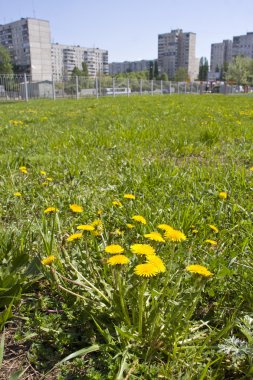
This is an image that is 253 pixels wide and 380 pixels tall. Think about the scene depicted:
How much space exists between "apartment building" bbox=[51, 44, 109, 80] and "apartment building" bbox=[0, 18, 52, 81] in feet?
85.9

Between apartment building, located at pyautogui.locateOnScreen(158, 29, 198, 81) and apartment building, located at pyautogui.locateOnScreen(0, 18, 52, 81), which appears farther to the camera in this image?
apartment building, located at pyautogui.locateOnScreen(158, 29, 198, 81)

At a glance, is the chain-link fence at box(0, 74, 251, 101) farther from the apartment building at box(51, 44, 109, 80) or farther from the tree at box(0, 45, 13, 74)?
the apartment building at box(51, 44, 109, 80)

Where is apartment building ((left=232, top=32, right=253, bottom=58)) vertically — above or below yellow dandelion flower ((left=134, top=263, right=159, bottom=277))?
above

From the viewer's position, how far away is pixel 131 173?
3035 mm

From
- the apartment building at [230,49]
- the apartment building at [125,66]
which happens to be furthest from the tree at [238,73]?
the apartment building at [125,66]

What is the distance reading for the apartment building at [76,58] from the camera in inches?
5344

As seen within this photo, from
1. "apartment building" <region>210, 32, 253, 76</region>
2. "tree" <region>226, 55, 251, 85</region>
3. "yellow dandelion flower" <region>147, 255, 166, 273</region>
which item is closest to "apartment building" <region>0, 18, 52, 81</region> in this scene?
"tree" <region>226, 55, 251, 85</region>

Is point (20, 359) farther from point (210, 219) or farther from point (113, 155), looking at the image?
point (113, 155)

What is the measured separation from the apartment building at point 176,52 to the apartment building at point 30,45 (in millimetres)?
51826

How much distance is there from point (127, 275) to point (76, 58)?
15410 cm

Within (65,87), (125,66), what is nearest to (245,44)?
(125,66)

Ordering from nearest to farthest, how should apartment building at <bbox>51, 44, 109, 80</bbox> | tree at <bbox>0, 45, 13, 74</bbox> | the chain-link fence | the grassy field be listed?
the grassy field, the chain-link fence, tree at <bbox>0, 45, 13, 74</bbox>, apartment building at <bbox>51, 44, 109, 80</bbox>

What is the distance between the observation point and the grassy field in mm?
1103

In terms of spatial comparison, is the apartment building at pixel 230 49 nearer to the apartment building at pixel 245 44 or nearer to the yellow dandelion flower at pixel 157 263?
the apartment building at pixel 245 44
